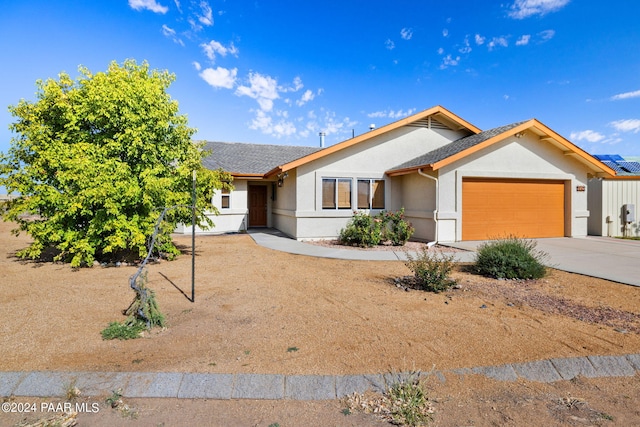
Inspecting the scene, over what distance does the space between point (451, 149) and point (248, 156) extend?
11214 mm

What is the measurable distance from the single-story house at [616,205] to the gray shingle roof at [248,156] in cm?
1506

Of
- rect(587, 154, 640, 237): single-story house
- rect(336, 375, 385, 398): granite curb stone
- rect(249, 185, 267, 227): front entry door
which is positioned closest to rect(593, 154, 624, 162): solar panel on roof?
rect(587, 154, 640, 237): single-story house

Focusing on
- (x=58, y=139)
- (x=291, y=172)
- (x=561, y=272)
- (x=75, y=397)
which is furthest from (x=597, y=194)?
(x=58, y=139)

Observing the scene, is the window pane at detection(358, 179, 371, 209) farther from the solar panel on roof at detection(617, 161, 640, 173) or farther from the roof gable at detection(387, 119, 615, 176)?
the solar panel on roof at detection(617, 161, 640, 173)

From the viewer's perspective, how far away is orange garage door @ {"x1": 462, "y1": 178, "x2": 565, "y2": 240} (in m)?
12.7

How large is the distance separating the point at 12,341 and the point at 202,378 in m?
2.65

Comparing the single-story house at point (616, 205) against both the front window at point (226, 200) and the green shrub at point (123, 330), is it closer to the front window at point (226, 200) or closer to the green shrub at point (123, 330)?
A: the front window at point (226, 200)

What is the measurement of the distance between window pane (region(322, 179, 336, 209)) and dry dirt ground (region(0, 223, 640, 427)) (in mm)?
6223

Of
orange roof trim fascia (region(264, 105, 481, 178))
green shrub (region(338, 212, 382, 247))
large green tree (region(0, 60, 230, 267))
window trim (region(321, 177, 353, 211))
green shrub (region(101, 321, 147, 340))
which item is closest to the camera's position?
green shrub (region(101, 321, 147, 340))

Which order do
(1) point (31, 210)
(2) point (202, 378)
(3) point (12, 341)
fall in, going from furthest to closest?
(1) point (31, 210) → (3) point (12, 341) → (2) point (202, 378)

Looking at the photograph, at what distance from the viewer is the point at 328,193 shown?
43.7 feet

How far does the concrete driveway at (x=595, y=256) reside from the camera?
7.43m

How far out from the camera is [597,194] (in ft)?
47.8

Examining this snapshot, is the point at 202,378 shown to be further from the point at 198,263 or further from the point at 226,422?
the point at 198,263
